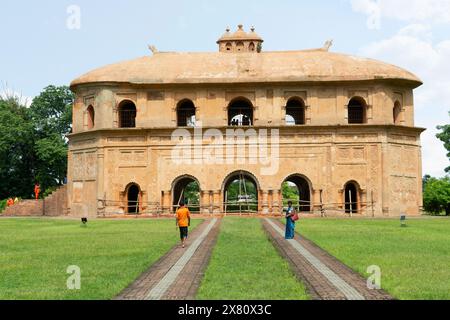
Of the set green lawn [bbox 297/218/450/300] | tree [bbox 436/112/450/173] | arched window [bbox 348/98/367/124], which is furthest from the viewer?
tree [bbox 436/112/450/173]

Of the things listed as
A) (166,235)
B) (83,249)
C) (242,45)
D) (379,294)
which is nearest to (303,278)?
(379,294)

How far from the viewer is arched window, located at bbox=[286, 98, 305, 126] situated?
135ft

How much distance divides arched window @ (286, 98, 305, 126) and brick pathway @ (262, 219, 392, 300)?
2470cm

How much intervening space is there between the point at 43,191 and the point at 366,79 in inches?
1196

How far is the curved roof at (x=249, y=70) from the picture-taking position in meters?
38.7

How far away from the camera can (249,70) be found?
39469 millimetres

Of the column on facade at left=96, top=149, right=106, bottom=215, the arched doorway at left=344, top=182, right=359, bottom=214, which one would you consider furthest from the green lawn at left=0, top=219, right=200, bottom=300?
the arched doorway at left=344, top=182, right=359, bottom=214

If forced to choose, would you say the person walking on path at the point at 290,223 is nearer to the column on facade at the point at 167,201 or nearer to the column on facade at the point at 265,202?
the column on facade at the point at 265,202

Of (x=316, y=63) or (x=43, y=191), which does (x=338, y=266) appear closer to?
(x=316, y=63)

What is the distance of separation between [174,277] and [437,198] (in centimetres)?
3643

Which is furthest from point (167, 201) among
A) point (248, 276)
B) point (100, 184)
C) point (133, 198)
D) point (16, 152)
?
point (248, 276)

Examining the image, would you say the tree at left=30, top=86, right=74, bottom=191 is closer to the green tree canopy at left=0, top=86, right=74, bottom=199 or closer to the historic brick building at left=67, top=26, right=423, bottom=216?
the green tree canopy at left=0, top=86, right=74, bottom=199

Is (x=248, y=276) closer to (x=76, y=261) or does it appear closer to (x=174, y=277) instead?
(x=174, y=277)

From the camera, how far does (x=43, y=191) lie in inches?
2154
